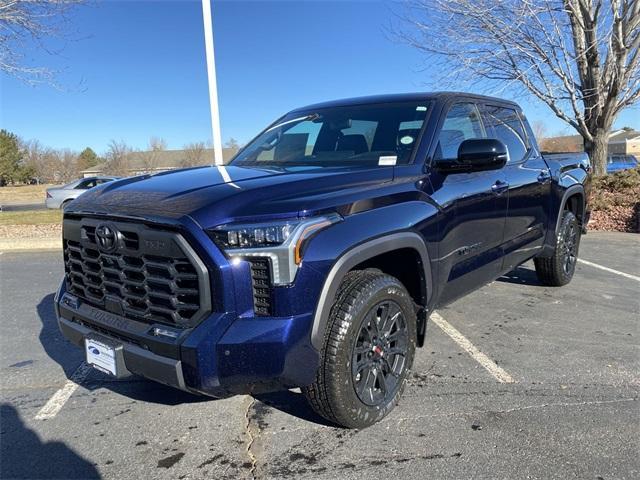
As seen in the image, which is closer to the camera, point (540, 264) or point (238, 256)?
point (238, 256)

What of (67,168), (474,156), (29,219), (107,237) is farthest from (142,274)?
(67,168)

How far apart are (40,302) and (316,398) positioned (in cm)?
456

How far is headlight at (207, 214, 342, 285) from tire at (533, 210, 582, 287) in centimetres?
409

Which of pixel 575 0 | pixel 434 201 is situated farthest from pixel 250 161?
pixel 575 0

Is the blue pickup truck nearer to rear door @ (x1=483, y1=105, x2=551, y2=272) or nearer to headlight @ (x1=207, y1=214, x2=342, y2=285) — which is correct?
headlight @ (x1=207, y1=214, x2=342, y2=285)

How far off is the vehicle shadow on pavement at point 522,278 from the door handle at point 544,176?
1.44m

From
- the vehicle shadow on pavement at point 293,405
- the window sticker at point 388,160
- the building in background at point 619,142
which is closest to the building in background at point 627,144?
the building in background at point 619,142

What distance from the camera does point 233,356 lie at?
2.26 metres

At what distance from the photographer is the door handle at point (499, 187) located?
155 inches

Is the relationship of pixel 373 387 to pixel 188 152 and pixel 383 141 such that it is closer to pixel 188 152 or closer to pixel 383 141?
pixel 383 141

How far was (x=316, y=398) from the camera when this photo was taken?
2.65 meters

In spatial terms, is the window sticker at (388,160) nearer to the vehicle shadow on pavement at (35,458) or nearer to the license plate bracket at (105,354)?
the license plate bracket at (105,354)

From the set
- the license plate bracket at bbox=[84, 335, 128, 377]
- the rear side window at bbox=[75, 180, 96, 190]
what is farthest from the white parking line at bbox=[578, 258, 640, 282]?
the rear side window at bbox=[75, 180, 96, 190]

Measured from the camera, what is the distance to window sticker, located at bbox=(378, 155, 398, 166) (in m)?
3.21
